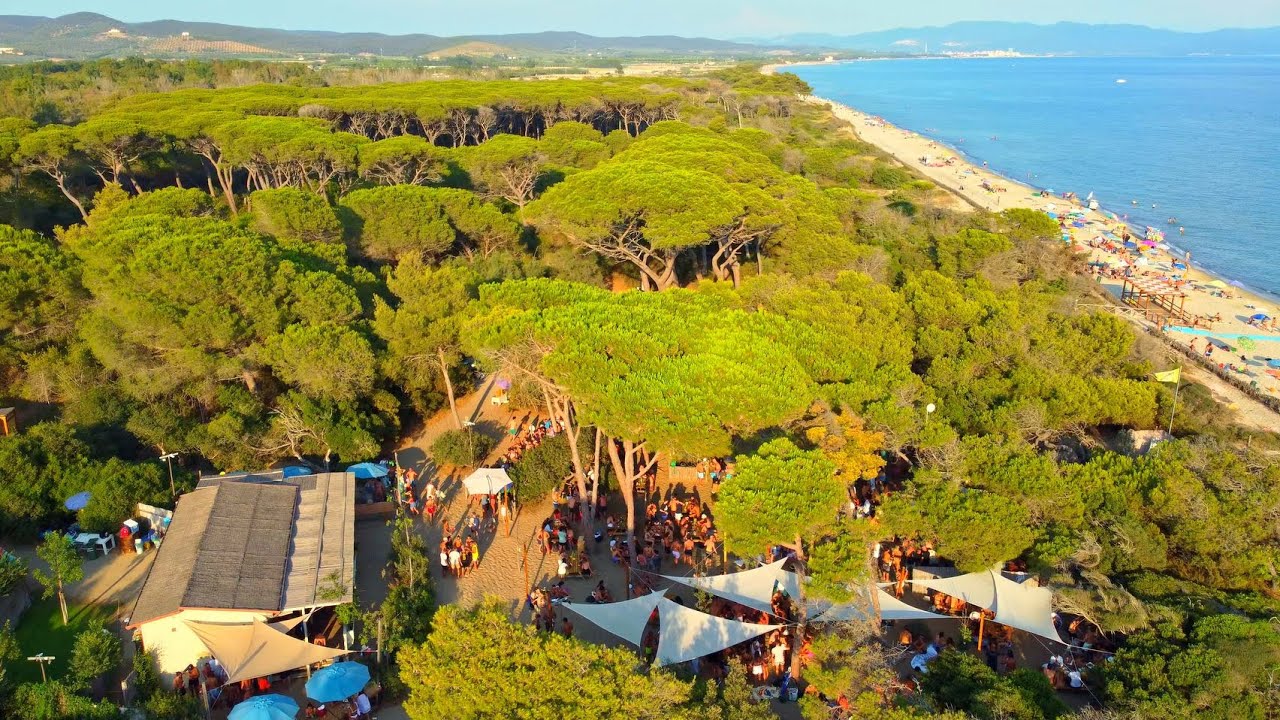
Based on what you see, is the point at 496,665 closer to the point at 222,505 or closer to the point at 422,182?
the point at 222,505

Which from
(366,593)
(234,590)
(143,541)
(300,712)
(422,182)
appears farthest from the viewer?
(422,182)

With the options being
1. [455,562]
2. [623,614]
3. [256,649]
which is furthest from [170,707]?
[623,614]

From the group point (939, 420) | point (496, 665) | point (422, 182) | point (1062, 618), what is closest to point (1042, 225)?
point (939, 420)

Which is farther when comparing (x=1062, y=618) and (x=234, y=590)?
(x=1062, y=618)

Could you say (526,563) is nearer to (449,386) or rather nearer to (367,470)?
(367,470)

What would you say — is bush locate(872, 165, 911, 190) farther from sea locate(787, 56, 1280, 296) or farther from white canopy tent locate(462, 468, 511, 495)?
white canopy tent locate(462, 468, 511, 495)

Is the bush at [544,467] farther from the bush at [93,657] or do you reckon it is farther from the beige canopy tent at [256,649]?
the bush at [93,657]

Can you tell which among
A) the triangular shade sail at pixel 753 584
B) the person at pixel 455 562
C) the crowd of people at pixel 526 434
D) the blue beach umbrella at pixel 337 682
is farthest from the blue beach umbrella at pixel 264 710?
the crowd of people at pixel 526 434
